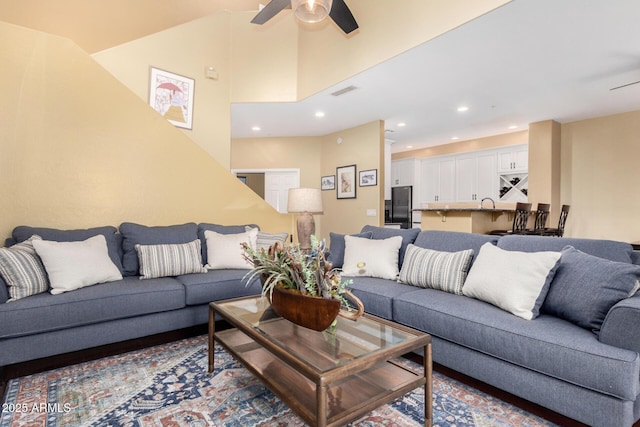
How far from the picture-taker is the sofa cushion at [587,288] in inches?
63.5

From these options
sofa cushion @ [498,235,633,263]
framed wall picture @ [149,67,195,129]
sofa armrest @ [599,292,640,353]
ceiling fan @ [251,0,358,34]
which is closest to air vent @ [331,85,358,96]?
ceiling fan @ [251,0,358,34]

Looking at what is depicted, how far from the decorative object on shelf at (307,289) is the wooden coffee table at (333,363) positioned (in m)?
0.12

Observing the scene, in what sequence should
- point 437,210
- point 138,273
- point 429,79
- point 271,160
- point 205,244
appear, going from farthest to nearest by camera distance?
point 271,160 → point 437,210 → point 429,79 → point 205,244 → point 138,273

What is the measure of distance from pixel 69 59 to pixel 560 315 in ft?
14.3

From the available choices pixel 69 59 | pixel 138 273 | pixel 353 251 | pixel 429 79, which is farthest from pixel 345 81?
pixel 138 273

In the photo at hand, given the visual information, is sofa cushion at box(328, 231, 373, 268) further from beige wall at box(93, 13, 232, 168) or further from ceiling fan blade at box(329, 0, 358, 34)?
beige wall at box(93, 13, 232, 168)

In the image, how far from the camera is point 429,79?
405 centimetres

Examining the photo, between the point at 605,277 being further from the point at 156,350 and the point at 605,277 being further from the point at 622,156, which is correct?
the point at 622,156

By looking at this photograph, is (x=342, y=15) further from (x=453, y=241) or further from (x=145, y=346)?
(x=145, y=346)

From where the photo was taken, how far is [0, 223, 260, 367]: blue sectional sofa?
2.00 metres

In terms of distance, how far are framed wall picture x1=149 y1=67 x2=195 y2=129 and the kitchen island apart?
3.89 meters

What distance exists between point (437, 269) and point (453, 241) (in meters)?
0.39

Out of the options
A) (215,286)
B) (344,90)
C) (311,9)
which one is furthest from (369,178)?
(215,286)

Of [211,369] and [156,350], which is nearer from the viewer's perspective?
[211,369]
